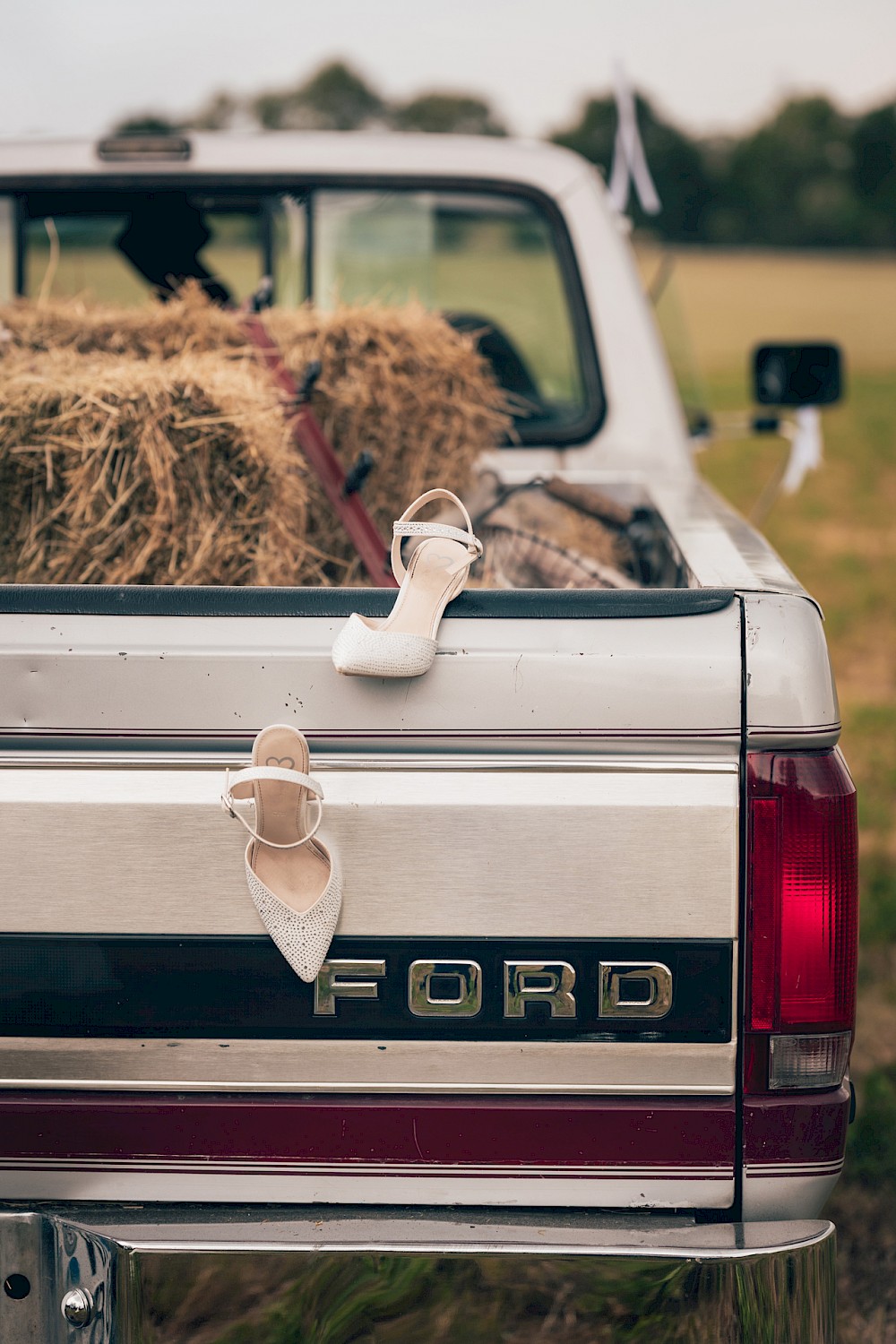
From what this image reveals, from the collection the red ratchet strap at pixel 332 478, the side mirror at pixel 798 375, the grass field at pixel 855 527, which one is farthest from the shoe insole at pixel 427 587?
the side mirror at pixel 798 375

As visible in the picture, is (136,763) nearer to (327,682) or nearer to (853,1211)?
(327,682)

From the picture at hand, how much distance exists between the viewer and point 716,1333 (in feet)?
4.65

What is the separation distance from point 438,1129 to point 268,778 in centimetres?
47

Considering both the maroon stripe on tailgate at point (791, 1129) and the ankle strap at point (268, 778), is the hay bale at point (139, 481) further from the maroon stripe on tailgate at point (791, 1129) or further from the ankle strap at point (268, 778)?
the maroon stripe on tailgate at point (791, 1129)

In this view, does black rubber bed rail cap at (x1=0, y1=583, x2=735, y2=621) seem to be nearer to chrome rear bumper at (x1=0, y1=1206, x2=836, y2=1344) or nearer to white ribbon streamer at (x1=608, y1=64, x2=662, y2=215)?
chrome rear bumper at (x1=0, y1=1206, x2=836, y2=1344)

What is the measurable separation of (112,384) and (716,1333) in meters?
1.62

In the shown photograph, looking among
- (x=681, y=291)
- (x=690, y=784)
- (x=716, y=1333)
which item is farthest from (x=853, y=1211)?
(x=681, y=291)

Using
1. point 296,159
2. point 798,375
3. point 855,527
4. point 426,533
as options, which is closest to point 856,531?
point 855,527

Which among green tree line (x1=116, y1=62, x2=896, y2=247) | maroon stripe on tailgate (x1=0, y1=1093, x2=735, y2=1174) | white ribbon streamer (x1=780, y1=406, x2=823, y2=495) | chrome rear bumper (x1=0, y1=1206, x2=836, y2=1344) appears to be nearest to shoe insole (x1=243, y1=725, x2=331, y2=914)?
maroon stripe on tailgate (x1=0, y1=1093, x2=735, y2=1174)

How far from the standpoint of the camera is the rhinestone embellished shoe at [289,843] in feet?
4.79

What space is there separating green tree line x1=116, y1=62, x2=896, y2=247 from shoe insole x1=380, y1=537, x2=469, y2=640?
35.8 metres

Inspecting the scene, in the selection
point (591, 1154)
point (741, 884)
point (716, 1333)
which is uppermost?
point (741, 884)

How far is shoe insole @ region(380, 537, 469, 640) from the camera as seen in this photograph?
4.93ft

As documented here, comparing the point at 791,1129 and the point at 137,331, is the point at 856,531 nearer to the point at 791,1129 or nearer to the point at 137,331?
the point at 137,331
